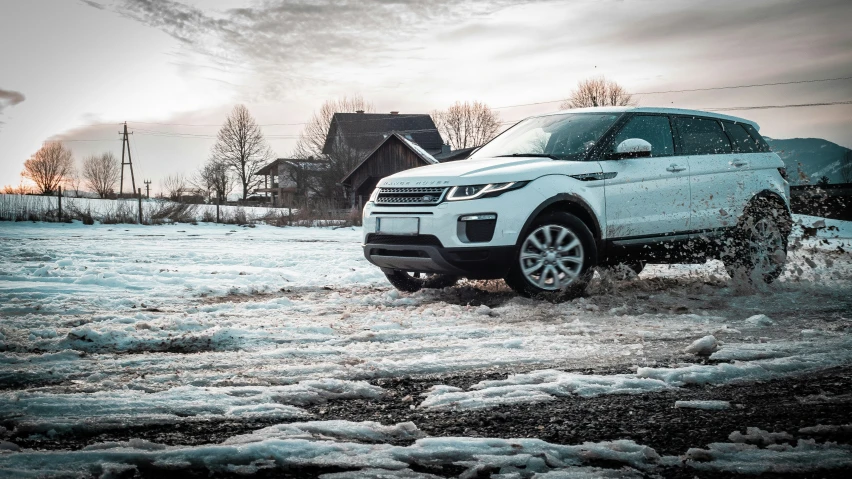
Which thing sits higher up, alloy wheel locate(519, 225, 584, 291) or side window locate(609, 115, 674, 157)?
side window locate(609, 115, 674, 157)

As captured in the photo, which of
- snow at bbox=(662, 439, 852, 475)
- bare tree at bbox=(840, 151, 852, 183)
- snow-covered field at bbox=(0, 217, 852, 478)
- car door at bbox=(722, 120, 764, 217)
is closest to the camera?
snow at bbox=(662, 439, 852, 475)

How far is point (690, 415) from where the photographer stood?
273 cm

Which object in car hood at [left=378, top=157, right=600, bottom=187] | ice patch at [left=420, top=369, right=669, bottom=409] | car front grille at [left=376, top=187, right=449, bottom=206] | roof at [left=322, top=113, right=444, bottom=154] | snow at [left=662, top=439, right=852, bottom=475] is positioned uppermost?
roof at [left=322, top=113, right=444, bottom=154]

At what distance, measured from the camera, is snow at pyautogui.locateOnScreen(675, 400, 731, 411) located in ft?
9.28

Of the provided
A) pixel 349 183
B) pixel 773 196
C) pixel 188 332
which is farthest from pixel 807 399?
pixel 349 183

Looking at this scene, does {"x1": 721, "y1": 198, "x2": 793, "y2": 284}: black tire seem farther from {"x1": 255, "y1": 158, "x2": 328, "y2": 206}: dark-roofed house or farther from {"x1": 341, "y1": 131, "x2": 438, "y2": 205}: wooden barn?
{"x1": 255, "y1": 158, "x2": 328, "y2": 206}: dark-roofed house

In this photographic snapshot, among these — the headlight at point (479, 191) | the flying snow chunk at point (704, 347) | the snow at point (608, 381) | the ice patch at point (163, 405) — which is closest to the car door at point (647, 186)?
the headlight at point (479, 191)

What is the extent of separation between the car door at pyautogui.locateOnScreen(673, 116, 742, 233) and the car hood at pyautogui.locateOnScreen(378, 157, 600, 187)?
1319 mm

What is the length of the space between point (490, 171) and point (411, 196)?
0.77 m

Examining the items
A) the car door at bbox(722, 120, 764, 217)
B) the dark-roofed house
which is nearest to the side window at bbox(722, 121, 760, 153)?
the car door at bbox(722, 120, 764, 217)

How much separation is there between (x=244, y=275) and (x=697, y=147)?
5667mm

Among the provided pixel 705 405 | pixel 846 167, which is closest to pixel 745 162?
pixel 705 405

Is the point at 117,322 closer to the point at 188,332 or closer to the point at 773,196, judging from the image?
the point at 188,332

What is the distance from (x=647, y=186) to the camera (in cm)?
663
